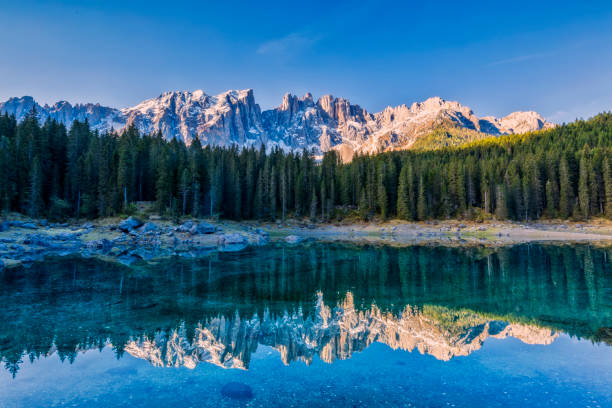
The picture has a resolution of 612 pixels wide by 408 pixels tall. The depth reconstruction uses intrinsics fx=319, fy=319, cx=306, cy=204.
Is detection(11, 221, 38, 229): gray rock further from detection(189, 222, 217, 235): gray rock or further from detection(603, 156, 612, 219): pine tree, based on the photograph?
detection(603, 156, 612, 219): pine tree

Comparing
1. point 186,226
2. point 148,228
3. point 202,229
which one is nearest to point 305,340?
point 148,228

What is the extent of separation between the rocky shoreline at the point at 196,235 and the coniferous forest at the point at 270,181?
21.3 feet

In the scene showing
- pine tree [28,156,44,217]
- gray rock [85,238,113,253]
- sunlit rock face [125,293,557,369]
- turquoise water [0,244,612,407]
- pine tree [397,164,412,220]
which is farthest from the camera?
pine tree [397,164,412,220]

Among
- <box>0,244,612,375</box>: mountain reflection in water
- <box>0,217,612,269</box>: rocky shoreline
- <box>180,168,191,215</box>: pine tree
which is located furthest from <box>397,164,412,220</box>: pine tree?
<box>180,168,191,215</box>: pine tree

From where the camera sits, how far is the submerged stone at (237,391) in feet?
29.3

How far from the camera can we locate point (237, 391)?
30.2ft

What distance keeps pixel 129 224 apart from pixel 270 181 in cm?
4036

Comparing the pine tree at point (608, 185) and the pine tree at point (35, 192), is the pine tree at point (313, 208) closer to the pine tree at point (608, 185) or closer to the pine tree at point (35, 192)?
the pine tree at point (35, 192)

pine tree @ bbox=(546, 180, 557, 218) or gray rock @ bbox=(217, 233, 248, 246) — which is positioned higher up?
pine tree @ bbox=(546, 180, 557, 218)

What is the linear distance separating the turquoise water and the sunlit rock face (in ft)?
0.28

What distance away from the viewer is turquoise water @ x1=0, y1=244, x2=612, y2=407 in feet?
29.9

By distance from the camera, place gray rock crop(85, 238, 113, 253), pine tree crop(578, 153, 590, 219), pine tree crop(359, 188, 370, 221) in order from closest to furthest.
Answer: gray rock crop(85, 238, 113, 253) → pine tree crop(578, 153, 590, 219) → pine tree crop(359, 188, 370, 221)

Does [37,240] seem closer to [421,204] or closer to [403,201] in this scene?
[403,201]

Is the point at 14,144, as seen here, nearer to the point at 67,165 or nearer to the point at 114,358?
the point at 67,165
